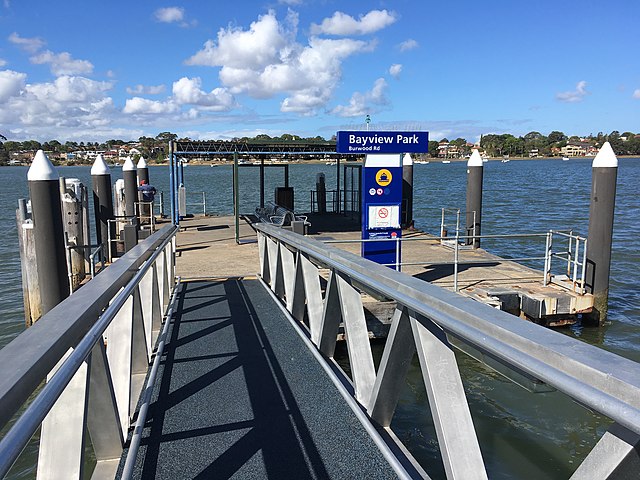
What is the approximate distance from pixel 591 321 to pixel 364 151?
5.12 m

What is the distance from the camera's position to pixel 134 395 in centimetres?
380

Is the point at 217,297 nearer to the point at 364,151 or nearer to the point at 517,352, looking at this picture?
the point at 364,151

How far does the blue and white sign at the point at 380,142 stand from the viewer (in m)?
9.96

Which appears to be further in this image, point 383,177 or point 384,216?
point 384,216

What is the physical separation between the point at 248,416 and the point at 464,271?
8.87 metres

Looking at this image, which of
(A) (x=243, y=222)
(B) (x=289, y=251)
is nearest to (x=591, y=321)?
(B) (x=289, y=251)

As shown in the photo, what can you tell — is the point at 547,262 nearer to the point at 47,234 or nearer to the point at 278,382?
the point at 278,382

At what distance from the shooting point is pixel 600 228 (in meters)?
10.3

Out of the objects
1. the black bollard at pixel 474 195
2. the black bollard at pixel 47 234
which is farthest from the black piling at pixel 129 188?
the black bollard at pixel 474 195

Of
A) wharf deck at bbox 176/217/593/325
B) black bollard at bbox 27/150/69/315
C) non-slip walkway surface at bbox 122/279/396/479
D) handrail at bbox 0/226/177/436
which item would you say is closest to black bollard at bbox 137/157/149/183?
wharf deck at bbox 176/217/593/325

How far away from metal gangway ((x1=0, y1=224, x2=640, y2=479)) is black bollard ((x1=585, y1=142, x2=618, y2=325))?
6725mm

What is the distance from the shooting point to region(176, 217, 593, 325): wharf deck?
9.65 meters

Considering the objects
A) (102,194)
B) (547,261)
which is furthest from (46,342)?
(102,194)

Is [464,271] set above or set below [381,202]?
below
